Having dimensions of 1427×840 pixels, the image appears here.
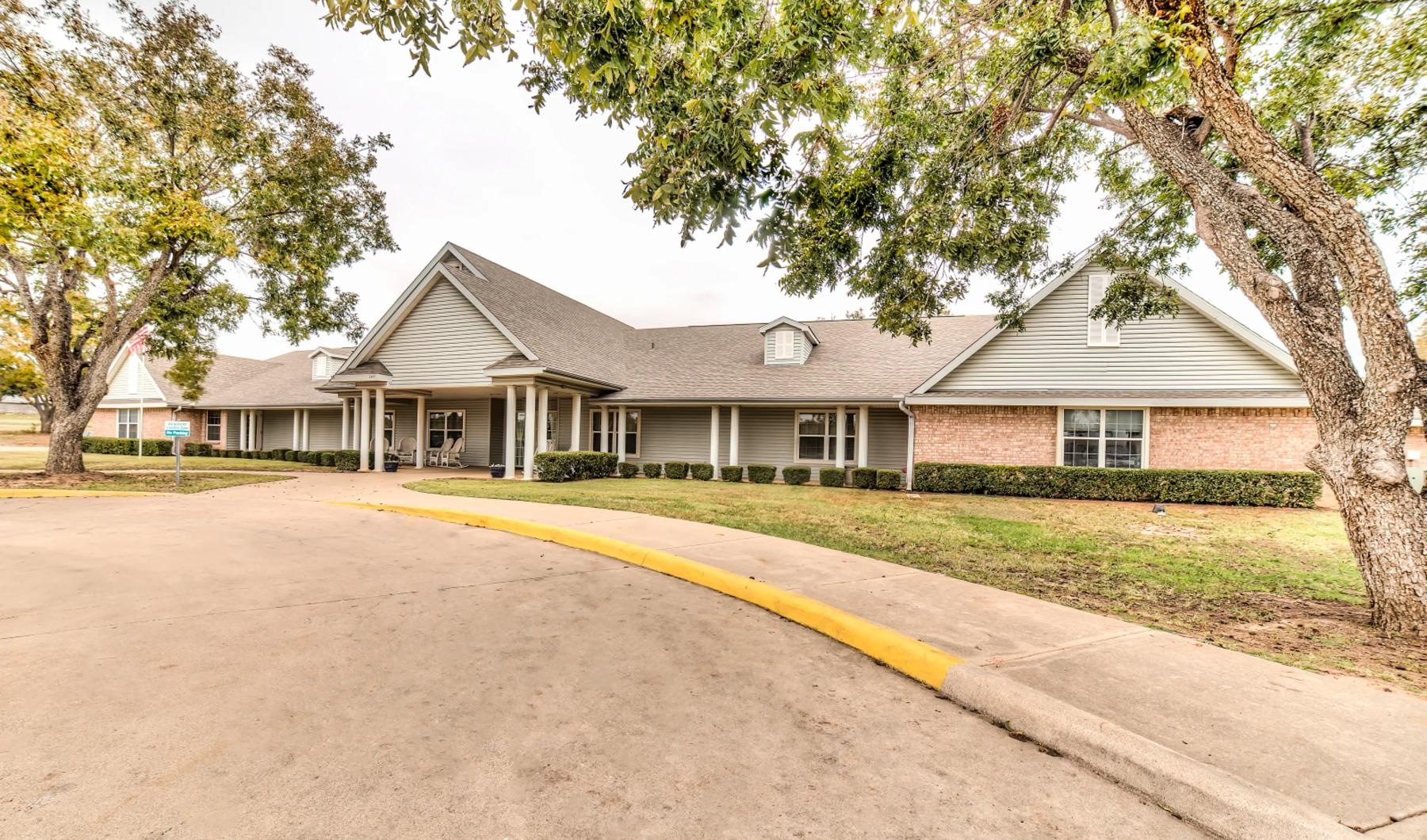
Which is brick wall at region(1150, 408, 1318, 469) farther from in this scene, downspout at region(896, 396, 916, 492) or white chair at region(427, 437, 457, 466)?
white chair at region(427, 437, 457, 466)

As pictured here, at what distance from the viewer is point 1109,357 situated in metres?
15.6

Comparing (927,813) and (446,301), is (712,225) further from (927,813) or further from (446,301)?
(446,301)

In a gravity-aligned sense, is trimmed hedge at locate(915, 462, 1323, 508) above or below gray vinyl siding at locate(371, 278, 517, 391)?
below

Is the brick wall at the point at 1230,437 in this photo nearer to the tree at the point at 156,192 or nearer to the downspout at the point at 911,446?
the downspout at the point at 911,446

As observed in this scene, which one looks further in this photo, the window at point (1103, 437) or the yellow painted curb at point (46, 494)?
the window at point (1103, 437)

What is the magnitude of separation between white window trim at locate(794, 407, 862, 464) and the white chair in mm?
13475

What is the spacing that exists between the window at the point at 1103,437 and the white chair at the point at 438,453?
2122 centimetres

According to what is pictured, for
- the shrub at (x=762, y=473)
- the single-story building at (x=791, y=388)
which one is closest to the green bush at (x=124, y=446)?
the single-story building at (x=791, y=388)

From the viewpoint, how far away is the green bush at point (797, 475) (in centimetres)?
1831

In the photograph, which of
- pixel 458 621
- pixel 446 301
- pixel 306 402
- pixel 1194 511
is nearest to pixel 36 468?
pixel 306 402

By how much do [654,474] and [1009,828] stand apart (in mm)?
18303

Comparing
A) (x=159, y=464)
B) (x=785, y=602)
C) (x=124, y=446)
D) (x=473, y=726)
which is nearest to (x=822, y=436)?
(x=785, y=602)

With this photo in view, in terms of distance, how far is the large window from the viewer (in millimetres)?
19391

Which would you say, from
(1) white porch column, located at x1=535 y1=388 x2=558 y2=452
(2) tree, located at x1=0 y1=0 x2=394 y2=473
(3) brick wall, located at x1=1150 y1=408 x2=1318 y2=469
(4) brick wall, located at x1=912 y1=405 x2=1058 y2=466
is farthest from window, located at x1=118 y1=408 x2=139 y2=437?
(3) brick wall, located at x1=1150 y1=408 x2=1318 y2=469
